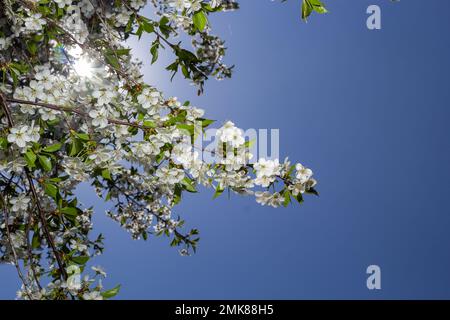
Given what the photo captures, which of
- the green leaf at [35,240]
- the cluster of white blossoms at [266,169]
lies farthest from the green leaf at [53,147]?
the cluster of white blossoms at [266,169]

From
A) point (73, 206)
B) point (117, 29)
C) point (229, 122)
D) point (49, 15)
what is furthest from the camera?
point (117, 29)

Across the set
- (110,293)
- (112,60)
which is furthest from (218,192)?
Answer: (112,60)

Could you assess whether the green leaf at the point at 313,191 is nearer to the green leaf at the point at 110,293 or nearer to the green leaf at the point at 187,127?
the green leaf at the point at 187,127

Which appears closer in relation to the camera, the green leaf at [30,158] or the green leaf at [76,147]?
the green leaf at [30,158]

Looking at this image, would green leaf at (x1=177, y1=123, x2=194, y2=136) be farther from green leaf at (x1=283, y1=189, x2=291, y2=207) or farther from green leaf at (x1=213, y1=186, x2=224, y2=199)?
green leaf at (x1=283, y1=189, x2=291, y2=207)

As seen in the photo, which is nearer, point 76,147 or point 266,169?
point 266,169

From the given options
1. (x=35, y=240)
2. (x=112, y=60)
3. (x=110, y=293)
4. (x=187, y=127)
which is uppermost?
(x=112, y=60)

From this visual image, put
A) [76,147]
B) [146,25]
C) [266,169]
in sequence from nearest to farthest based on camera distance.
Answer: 1. [266,169]
2. [76,147]
3. [146,25]

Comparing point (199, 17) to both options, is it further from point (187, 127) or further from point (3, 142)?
point (3, 142)

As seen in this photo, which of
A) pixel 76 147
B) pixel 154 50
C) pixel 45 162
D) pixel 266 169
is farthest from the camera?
pixel 154 50
